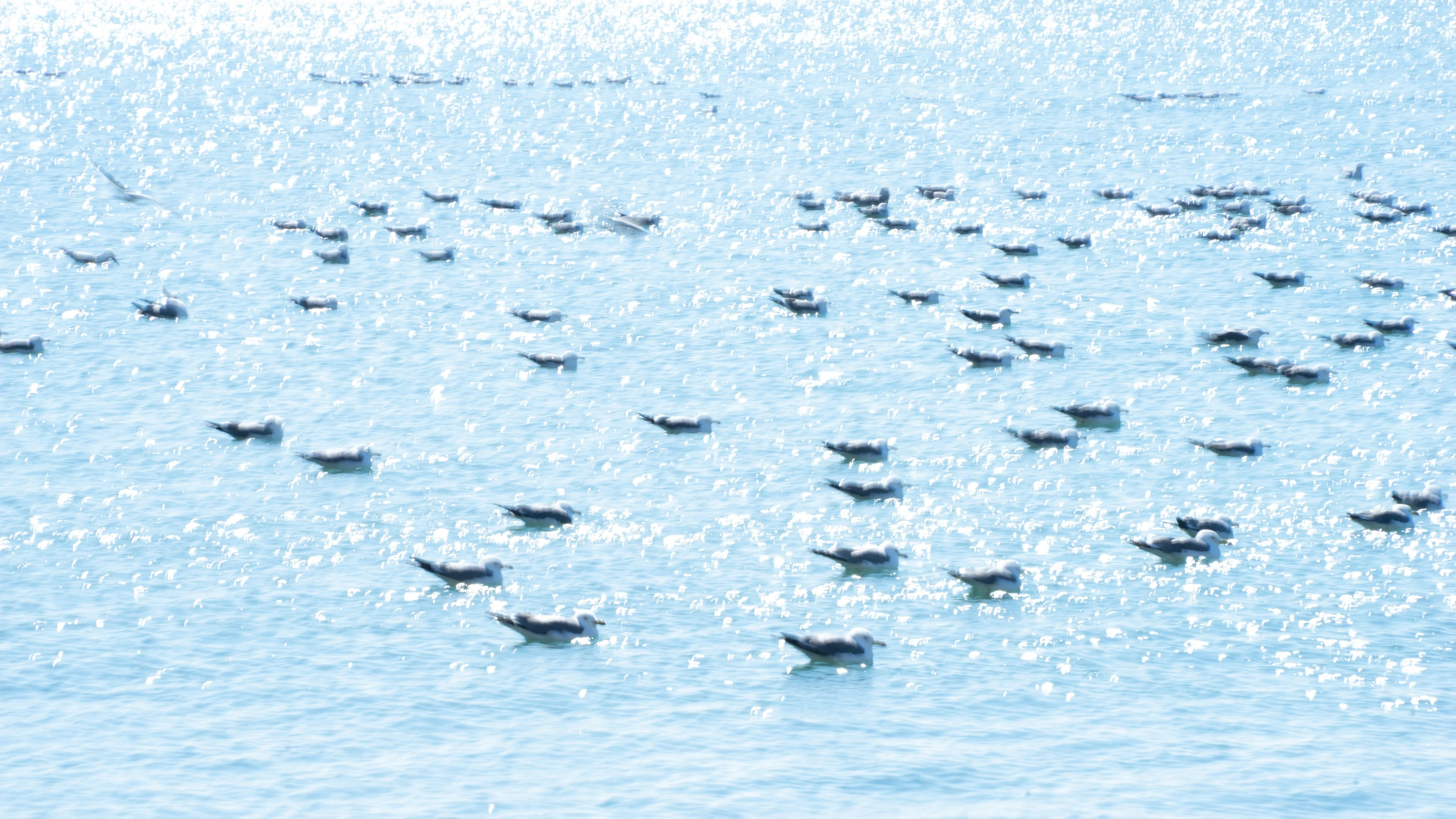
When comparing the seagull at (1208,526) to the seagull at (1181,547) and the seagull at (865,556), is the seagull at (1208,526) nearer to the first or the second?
the seagull at (1181,547)

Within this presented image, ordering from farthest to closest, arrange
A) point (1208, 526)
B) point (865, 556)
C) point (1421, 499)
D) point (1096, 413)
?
point (1096, 413) → point (1421, 499) → point (1208, 526) → point (865, 556)

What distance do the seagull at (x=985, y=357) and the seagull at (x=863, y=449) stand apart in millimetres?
9564

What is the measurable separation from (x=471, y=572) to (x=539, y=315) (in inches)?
944

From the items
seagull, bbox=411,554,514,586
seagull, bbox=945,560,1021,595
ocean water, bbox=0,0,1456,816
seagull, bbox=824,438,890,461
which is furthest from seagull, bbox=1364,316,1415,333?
seagull, bbox=411,554,514,586

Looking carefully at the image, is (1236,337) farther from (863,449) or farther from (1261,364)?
(863,449)

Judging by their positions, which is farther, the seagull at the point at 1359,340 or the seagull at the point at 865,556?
the seagull at the point at 1359,340

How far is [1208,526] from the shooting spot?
3866 centimetres

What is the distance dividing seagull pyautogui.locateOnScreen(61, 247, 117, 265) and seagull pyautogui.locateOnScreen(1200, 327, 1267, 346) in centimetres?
Answer: 4080

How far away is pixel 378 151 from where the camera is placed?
100 metres

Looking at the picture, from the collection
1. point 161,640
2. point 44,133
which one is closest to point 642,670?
point 161,640

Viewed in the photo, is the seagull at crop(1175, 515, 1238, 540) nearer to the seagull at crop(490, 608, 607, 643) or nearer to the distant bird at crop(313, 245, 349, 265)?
the seagull at crop(490, 608, 607, 643)

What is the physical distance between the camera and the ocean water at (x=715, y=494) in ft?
95.5

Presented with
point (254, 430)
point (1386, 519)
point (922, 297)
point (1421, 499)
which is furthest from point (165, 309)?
point (1421, 499)

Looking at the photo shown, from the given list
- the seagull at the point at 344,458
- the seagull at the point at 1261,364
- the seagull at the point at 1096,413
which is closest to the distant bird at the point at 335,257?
the seagull at the point at 344,458
